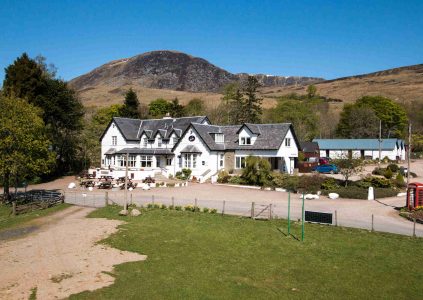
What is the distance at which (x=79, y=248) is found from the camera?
20.3m

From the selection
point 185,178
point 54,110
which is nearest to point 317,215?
point 185,178

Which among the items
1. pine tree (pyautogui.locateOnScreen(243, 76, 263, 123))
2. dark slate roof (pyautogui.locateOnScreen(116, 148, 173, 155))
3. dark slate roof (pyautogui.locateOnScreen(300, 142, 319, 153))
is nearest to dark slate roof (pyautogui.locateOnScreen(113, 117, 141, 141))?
dark slate roof (pyautogui.locateOnScreen(116, 148, 173, 155))

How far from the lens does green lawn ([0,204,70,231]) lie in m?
27.6

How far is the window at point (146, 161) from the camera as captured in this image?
2206 inches

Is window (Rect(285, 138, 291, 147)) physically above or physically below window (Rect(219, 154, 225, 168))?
above

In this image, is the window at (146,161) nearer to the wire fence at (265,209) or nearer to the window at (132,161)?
the window at (132,161)

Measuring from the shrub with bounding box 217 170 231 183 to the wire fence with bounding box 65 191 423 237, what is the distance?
10.5 metres

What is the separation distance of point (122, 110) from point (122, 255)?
61931mm

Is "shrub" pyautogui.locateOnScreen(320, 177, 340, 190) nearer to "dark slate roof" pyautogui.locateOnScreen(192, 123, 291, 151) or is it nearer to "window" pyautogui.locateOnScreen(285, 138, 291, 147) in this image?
"dark slate roof" pyautogui.locateOnScreen(192, 123, 291, 151)

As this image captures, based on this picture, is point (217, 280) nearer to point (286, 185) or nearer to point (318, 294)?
point (318, 294)

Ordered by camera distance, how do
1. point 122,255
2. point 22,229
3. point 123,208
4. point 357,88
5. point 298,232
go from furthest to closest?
point 357,88 → point 123,208 → point 22,229 → point 298,232 → point 122,255

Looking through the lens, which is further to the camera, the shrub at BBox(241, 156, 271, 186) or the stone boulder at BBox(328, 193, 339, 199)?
the shrub at BBox(241, 156, 271, 186)

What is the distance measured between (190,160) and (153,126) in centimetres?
1123

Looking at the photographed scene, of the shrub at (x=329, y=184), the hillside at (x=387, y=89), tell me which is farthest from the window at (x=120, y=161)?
the hillside at (x=387, y=89)
